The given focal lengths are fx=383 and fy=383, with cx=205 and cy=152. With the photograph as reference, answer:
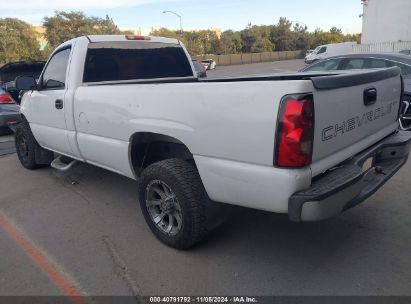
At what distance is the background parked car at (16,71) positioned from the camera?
34.9 ft

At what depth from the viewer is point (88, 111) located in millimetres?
4070

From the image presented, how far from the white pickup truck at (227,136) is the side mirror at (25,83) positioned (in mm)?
856

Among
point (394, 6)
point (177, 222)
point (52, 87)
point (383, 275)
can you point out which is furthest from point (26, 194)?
point (394, 6)

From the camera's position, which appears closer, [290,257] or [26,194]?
[290,257]

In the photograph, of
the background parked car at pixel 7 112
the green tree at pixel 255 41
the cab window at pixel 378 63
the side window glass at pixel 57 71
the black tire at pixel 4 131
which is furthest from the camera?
the green tree at pixel 255 41

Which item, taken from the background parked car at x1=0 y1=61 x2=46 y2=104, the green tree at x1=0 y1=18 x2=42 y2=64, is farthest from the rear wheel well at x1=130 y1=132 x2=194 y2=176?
the green tree at x1=0 y1=18 x2=42 y2=64

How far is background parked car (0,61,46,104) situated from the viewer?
10.6 metres

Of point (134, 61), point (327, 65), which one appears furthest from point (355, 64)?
point (134, 61)

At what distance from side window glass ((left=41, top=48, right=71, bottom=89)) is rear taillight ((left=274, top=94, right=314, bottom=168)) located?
3077 millimetres

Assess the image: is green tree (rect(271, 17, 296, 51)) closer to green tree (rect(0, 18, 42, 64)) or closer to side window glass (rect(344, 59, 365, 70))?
green tree (rect(0, 18, 42, 64))

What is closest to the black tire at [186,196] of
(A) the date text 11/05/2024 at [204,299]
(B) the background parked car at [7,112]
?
(A) the date text 11/05/2024 at [204,299]

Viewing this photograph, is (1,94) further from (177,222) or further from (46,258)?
(177,222)

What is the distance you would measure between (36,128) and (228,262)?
3.60m

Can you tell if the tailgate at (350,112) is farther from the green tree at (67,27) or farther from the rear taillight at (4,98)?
the green tree at (67,27)
